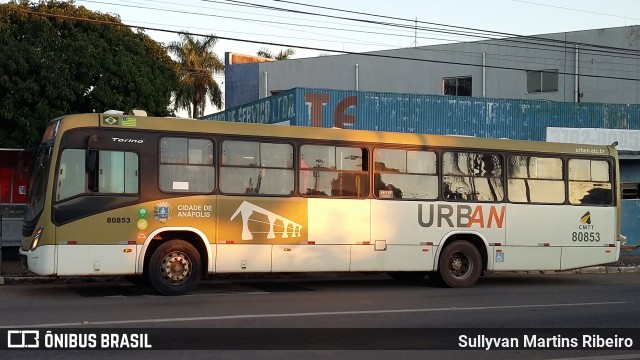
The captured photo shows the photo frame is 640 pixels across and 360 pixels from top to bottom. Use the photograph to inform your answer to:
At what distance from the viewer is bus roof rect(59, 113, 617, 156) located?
1321 centimetres

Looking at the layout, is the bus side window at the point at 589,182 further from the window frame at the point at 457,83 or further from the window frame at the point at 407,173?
the window frame at the point at 457,83

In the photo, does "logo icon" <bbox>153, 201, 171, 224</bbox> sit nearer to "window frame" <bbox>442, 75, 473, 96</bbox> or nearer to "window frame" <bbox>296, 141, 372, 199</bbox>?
"window frame" <bbox>296, 141, 372, 199</bbox>

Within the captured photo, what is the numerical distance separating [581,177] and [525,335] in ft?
26.5

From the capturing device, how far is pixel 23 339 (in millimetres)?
8961

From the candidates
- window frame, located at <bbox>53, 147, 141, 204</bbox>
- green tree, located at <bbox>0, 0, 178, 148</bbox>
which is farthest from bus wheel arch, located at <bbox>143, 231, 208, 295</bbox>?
green tree, located at <bbox>0, 0, 178, 148</bbox>

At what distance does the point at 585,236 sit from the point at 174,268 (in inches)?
359

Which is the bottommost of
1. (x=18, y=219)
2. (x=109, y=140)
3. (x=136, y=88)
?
(x=18, y=219)

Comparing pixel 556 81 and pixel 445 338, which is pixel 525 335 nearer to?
pixel 445 338

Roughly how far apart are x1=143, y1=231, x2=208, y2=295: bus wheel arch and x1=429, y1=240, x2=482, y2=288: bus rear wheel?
5.01 meters

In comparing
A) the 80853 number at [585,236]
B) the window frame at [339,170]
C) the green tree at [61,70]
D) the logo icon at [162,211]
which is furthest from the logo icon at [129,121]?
the green tree at [61,70]

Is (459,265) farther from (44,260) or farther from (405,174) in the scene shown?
(44,260)

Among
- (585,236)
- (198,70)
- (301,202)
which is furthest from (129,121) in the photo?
(198,70)

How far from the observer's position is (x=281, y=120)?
82.6ft

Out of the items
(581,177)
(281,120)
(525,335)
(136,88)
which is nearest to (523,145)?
(581,177)
